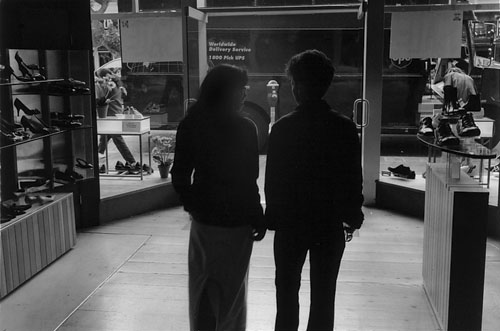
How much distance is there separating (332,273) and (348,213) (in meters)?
0.25

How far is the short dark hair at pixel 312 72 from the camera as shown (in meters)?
2.10

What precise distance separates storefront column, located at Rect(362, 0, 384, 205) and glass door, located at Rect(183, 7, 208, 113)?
1656 mm

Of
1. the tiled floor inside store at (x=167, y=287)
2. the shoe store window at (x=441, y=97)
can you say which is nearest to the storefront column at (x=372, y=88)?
the shoe store window at (x=441, y=97)

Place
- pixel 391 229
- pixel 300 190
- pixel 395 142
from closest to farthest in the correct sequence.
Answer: pixel 300 190, pixel 391 229, pixel 395 142

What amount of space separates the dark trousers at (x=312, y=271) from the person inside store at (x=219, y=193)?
16cm

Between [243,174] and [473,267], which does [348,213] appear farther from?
[473,267]

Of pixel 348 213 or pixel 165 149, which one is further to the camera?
pixel 165 149

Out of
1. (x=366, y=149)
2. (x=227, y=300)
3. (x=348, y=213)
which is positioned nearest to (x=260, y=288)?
(x=227, y=300)

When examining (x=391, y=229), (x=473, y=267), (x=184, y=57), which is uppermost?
(x=184, y=57)

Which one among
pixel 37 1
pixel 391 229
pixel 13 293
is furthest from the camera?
pixel 391 229

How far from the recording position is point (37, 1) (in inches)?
181

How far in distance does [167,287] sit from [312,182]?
1.87 metres

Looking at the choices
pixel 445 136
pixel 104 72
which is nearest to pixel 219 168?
pixel 445 136

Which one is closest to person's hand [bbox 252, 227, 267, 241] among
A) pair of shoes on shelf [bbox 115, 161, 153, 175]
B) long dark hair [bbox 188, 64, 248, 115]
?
long dark hair [bbox 188, 64, 248, 115]
